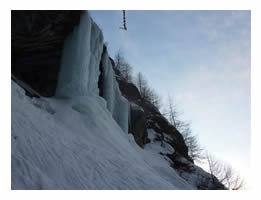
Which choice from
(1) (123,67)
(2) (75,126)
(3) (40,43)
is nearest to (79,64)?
(3) (40,43)

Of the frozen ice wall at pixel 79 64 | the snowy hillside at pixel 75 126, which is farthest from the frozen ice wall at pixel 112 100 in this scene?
the frozen ice wall at pixel 79 64

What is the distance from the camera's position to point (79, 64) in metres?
10.2

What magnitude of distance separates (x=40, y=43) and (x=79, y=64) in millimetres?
3228

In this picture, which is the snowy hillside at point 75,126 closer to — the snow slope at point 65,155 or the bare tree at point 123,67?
the snow slope at point 65,155

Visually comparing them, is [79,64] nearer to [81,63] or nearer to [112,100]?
[81,63]

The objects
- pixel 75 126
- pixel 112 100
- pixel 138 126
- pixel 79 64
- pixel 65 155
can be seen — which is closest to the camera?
pixel 65 155

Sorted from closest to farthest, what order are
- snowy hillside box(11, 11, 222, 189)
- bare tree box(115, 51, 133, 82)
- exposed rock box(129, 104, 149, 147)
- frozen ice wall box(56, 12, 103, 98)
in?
snowy hillside box(11, 11, 222, 189)
frozen ice wall box(56, 12, 103, 98)
exposed rock box(129, 104, 149, 147)
bare tree box(115, 51, 133, 82)

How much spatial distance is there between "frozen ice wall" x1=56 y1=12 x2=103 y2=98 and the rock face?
67 cm

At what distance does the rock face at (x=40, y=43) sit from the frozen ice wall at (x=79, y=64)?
670 mm

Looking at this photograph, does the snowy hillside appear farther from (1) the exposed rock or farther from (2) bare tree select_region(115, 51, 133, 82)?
(2) bare tree select_region(115, 51, 133, 82)

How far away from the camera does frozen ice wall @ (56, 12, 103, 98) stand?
9.86 meters

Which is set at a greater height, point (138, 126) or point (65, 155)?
point (138, 126)

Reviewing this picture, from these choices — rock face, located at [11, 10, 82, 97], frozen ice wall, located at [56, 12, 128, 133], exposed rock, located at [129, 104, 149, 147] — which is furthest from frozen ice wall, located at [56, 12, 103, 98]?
exposed rock, located at [129, 104, 149, 147]
